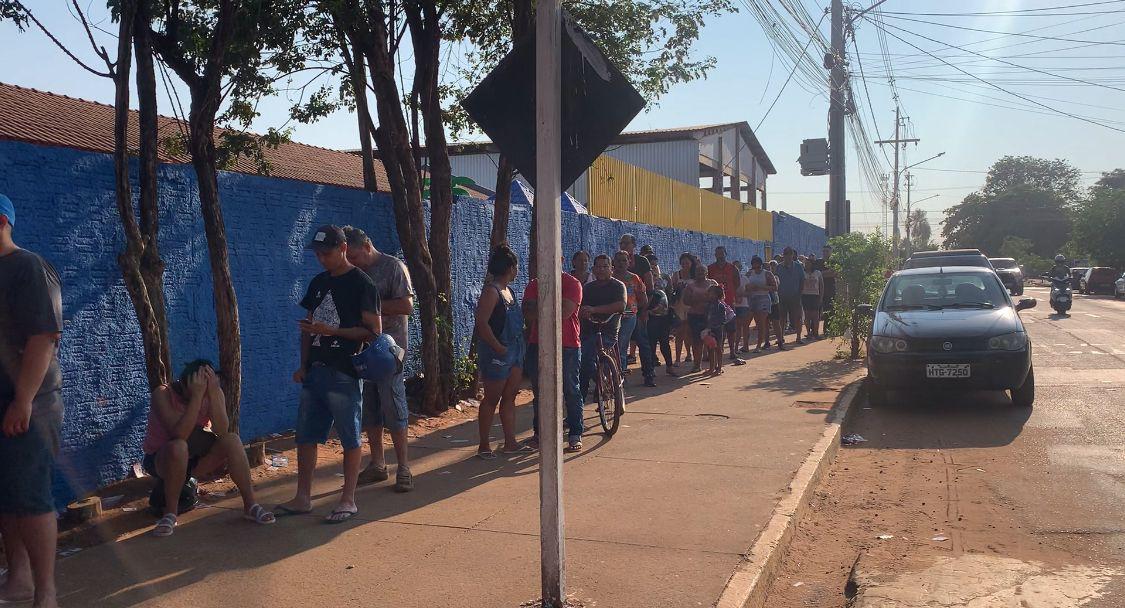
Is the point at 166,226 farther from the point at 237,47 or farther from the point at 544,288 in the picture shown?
the point at 544,288

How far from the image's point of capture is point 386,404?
6.22m

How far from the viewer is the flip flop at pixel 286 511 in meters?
5.61

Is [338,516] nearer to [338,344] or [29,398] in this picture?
[338,344]

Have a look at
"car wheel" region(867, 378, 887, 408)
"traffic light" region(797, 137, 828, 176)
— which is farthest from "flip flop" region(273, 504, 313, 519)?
"traffic light" region(797, 137, 828, 176)

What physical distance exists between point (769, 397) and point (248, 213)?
19.8 feet

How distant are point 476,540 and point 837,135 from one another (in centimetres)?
1789

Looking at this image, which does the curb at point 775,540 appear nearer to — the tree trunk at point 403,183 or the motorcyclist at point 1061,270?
the tree trunk at point 403,183

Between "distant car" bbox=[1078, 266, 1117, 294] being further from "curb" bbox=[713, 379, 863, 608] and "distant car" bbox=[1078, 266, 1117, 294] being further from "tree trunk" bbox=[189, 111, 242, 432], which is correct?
"tree trunk" bbox=[189, 111, 242, 432]

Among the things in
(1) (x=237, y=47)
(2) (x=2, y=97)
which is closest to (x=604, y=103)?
(1) (x=237, y=47)

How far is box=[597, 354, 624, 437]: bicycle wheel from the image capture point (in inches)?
328

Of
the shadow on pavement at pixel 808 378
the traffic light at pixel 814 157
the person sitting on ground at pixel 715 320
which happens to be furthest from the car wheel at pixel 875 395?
the traffic light at pixel 814 157

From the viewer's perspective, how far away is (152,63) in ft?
20.3

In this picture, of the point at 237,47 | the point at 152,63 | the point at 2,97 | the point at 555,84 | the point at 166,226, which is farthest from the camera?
the point at 2,97

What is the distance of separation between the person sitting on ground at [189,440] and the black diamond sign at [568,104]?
7.80 ft
